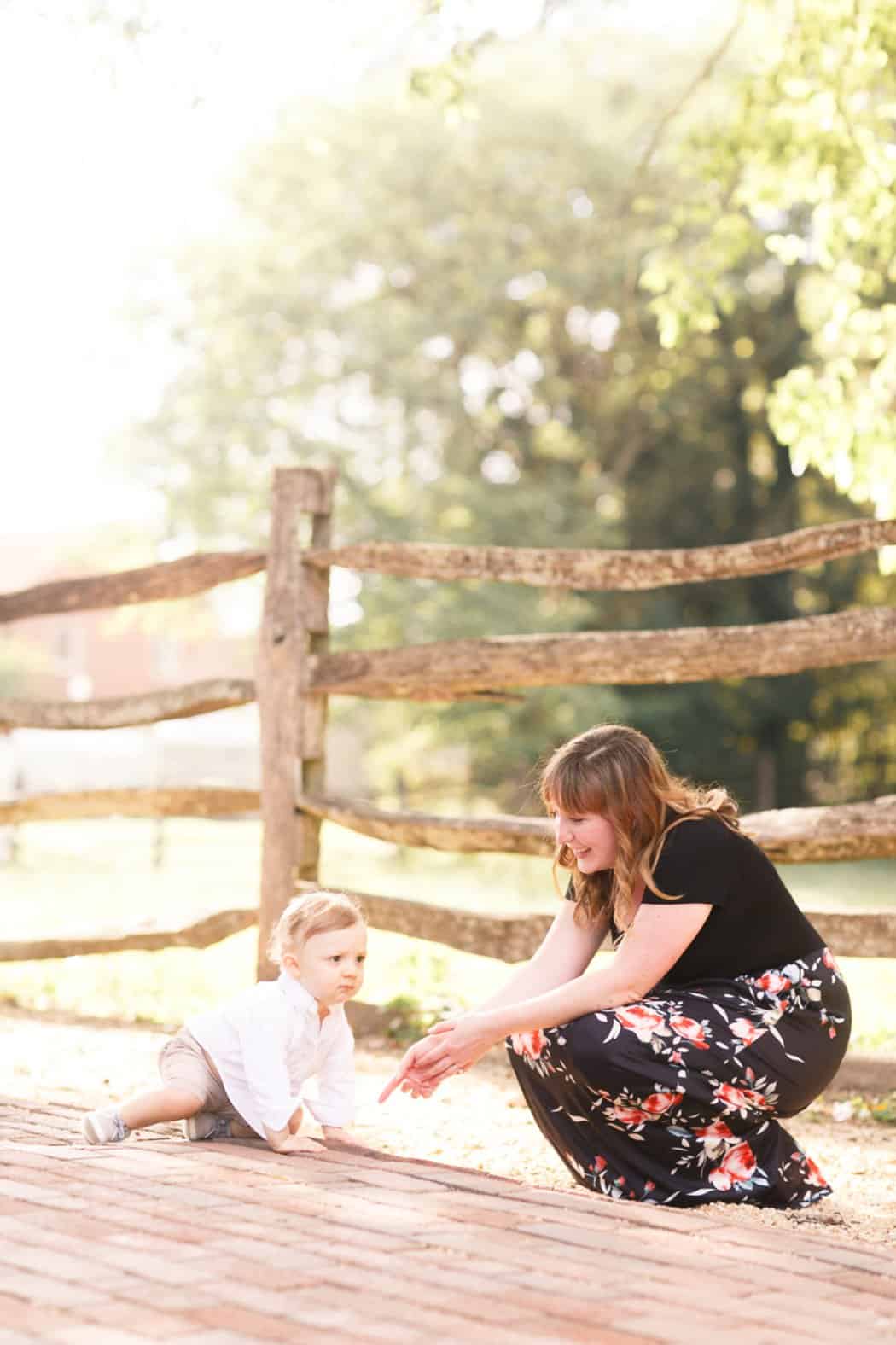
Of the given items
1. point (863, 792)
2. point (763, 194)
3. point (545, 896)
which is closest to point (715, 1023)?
point (763, 194)

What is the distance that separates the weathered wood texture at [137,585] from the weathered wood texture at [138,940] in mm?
1368

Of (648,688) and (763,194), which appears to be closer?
(763,194)

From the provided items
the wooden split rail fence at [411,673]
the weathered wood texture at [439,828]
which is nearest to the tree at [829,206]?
the wooden split rail fence at [411,673]

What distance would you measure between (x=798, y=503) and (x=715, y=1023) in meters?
22.8

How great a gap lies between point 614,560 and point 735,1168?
2549 millimetres

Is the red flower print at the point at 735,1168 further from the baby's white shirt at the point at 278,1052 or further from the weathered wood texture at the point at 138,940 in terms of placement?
the weathered wood texture at the point at 138,940

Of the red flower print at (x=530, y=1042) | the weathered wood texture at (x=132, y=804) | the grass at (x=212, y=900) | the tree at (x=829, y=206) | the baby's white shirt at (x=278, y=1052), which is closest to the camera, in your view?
the red flower print at (x=530, y=1042)

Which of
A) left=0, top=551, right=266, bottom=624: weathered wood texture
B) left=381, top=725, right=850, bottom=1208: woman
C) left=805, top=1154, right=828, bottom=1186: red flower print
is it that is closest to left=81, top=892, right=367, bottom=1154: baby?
left=381, top=725, right=850, bottom=1208: woman

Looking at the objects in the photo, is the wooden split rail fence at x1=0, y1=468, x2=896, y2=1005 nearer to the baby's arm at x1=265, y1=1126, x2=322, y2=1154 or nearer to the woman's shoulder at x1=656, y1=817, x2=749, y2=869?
the woman's shoulder at x1=656, y1=817, x2=749, y2=869

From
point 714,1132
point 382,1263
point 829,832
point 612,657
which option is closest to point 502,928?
point 612,657

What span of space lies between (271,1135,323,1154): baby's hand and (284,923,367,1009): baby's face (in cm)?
33

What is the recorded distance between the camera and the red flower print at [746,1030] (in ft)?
12.4

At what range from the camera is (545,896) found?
13.3 metres

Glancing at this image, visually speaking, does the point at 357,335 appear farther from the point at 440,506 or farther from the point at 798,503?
the point at 798,503
